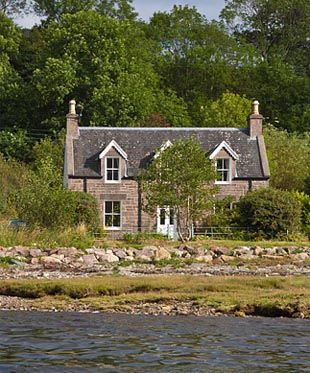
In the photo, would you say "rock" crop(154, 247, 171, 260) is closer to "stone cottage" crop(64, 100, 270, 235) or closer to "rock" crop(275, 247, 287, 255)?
"rock" crop(275, 247, 287, 255)

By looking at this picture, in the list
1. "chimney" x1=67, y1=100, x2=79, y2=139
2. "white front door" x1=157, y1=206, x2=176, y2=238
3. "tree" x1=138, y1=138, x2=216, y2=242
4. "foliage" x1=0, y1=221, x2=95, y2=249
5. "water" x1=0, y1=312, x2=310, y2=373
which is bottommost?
"water" x1=0, y1=312, x2=310, y2=373

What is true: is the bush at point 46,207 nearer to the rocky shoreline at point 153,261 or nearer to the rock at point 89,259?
the rocky shoreline at point 153,261

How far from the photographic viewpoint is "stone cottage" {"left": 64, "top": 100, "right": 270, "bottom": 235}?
56.6m

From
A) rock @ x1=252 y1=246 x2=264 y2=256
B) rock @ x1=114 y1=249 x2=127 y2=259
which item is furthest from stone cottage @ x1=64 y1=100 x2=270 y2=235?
rock @ x1=114 y1=249 x2=127 y2=259

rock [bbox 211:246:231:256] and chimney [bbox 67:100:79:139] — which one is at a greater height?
chimney [bbox 67:100:79:139]

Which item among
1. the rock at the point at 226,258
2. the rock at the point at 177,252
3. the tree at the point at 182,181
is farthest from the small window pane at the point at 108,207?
the rock at the point at 226,258

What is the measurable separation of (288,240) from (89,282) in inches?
861

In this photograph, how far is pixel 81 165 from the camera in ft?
188

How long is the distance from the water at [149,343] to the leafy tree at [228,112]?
51339 mm

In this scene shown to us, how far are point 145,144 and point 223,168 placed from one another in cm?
509

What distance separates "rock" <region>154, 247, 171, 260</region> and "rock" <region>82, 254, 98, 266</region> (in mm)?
2706

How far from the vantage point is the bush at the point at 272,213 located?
51062 millimetres

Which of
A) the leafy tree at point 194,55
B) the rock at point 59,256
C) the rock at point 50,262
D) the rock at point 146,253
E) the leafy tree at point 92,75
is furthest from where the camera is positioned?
the leafy tree at point 194,55

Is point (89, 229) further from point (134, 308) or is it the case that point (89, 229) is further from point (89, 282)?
point (134, 308)
